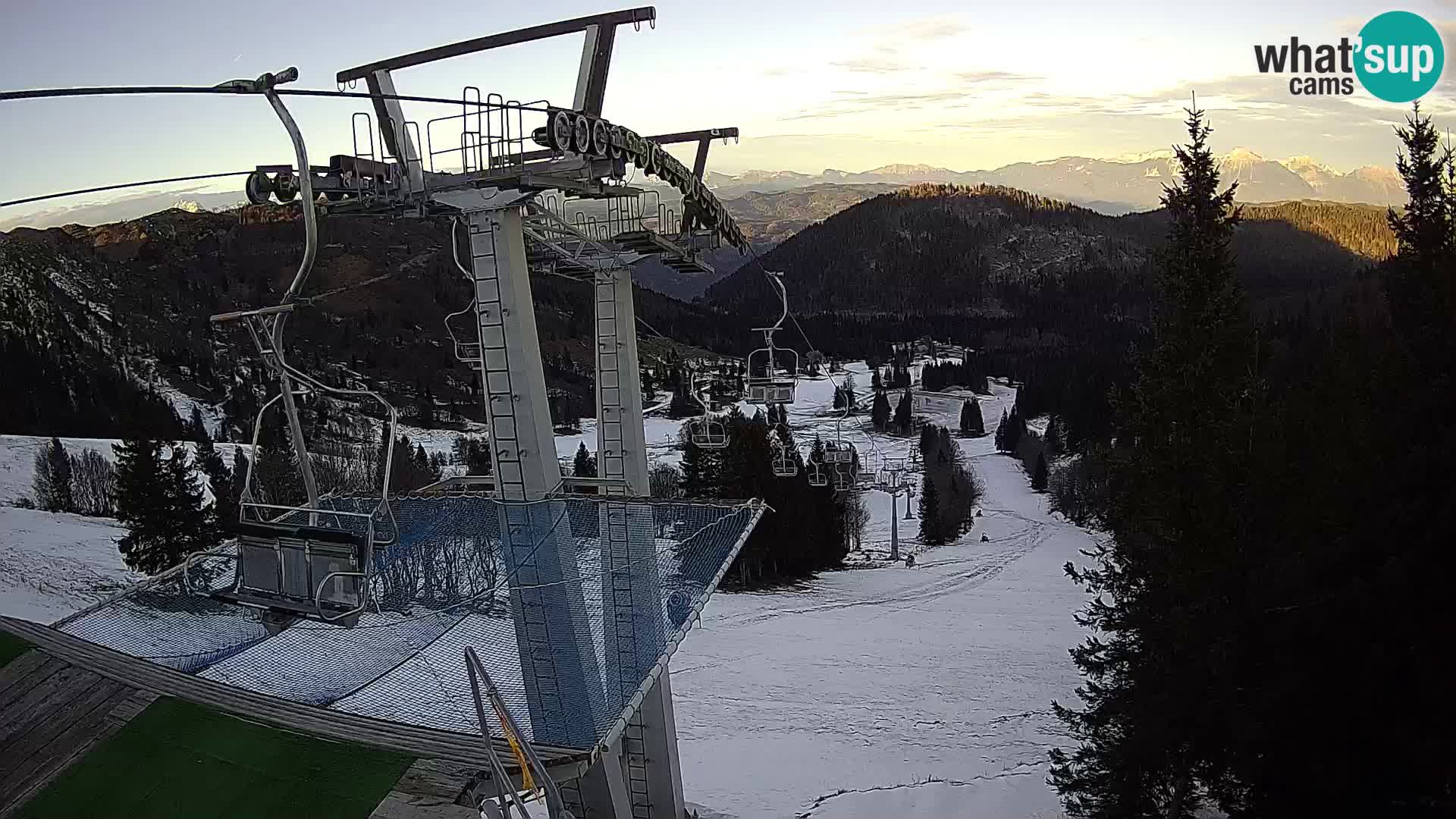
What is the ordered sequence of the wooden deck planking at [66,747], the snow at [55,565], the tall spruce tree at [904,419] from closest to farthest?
1. the wooden deck planking at [66,747]
2. the snow at [55,565]
3. the tall spruce tree at [904,419]

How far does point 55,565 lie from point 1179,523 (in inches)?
1186

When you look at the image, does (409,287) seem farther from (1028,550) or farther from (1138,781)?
(1138,781)

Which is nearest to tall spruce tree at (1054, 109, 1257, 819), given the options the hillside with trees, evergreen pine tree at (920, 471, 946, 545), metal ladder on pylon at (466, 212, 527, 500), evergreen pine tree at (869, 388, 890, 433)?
the hillside with trees

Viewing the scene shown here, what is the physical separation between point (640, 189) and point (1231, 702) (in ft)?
26.3

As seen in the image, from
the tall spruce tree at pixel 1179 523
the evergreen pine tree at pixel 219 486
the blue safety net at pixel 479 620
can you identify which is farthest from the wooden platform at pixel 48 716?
the evergreen pine tree at pixel 219 486

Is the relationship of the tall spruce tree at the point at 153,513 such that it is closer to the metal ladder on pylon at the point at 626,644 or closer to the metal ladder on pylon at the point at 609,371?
the metal ladder on pylon at the point at 626,644

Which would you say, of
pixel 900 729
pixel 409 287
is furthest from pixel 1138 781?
pixel 409 287

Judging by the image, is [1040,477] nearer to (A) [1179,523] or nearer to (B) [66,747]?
(A) [1179,523]

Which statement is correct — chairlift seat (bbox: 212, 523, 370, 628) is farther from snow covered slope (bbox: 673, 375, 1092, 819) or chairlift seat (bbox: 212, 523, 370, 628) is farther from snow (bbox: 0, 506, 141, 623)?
snow (bbox: 0, 506, 141, 623)

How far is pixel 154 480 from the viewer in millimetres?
25938

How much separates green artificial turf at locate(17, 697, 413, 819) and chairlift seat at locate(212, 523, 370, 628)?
0.79m

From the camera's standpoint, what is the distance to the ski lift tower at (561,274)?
720cm

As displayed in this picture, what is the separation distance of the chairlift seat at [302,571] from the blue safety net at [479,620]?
158 mm

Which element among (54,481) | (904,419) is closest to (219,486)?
(54,481)
